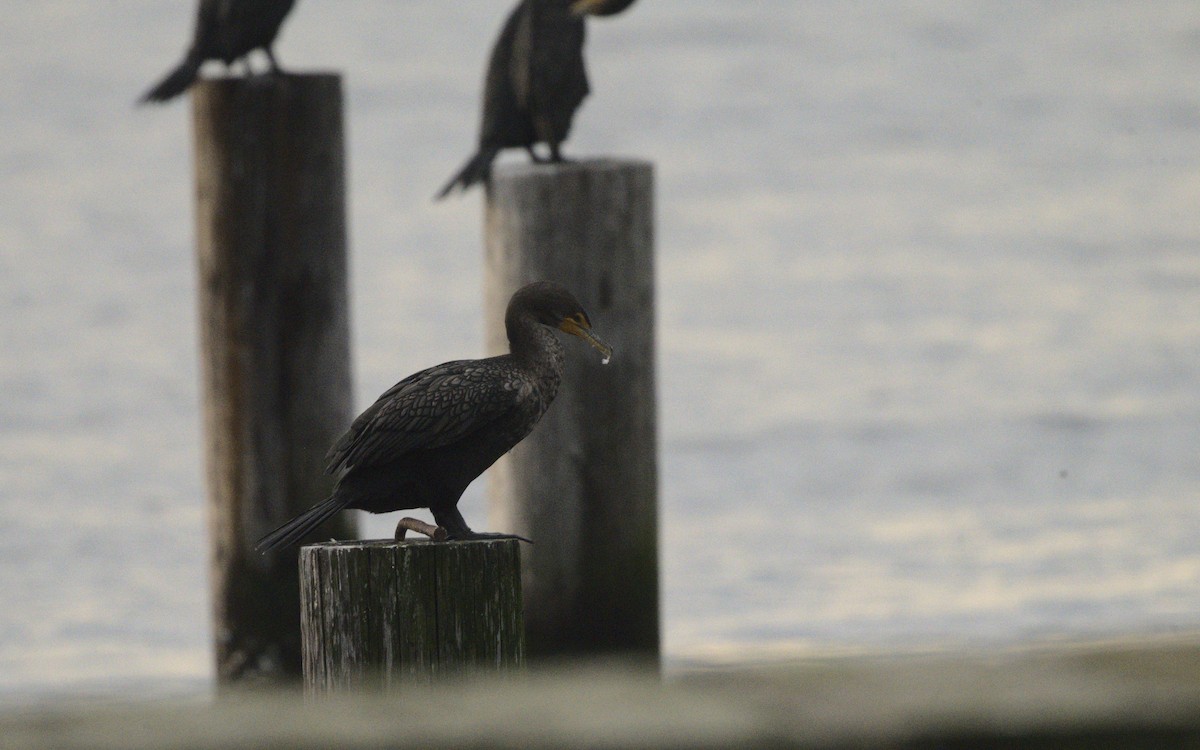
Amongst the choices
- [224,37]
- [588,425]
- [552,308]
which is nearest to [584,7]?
[224,37]

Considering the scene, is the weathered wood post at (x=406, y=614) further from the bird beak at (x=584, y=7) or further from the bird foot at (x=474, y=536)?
the bird beak at (x=584, y=7)

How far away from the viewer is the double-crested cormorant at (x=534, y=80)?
19.9ft

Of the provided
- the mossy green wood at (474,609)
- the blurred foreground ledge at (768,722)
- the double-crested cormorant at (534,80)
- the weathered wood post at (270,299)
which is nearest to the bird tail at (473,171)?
the double-crested cormorant at (534,80)

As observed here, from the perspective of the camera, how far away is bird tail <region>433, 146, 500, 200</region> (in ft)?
19.9

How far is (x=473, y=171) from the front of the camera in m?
6.13

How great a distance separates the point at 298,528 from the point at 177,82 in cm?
341

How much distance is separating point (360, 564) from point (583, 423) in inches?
83.3

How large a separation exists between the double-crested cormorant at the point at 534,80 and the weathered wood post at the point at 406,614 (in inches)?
126

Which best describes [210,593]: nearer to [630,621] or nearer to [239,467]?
[239,467]

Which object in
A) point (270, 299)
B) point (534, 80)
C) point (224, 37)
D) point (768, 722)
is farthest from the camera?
point (224, 37)

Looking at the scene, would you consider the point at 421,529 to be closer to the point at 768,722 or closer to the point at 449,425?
the point at 449,425

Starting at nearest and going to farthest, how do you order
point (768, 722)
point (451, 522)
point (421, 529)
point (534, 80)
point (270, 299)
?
point (768, 722) → point (421, 529) → point (451, 522) → point (270, 299) → point (534, 80)

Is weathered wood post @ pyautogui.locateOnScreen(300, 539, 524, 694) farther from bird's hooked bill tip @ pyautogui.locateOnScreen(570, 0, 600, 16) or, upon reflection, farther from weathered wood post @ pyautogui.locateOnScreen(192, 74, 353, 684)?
bird's hooked bill tip @ pyautogui.locateOnScreen(570, 0, 600, 16)

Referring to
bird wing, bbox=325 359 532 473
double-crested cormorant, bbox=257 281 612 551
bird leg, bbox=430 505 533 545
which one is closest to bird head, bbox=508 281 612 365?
double-crested cormorant, bbox=257 281 612 551
